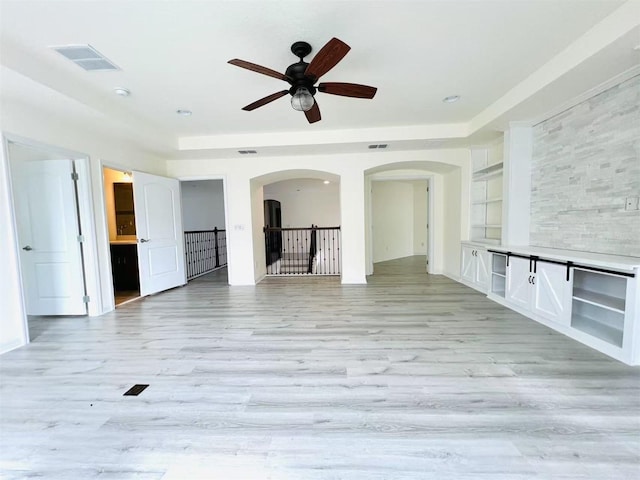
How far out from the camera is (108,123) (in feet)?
11.8

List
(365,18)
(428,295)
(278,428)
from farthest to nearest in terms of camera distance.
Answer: (428,295)
(365,18)
(278,428)

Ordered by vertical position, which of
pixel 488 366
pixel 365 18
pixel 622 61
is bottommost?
pixel 488 366

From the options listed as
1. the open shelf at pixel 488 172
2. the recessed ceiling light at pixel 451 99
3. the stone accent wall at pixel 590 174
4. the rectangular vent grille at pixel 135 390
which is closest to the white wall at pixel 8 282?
the rectangular vent grille at pixel 135 390

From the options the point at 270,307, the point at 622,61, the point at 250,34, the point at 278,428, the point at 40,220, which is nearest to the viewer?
the point at 278,428

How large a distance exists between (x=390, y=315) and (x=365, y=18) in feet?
10.3

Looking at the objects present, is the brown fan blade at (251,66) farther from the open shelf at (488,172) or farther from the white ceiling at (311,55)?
the open shelf at (488,172)

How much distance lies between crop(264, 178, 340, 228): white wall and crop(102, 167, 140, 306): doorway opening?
5155 millimetres

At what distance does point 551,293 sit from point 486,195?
8.69 ft

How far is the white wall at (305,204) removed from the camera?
1047 centimetres

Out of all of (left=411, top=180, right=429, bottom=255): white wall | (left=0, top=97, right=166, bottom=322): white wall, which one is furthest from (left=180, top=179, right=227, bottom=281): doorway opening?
(left=411, top=180, right=429, bottom=255): white wall

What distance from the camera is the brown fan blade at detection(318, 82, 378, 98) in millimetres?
2402

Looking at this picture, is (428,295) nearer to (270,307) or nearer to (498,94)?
(270,307)

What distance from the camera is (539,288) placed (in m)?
3.27

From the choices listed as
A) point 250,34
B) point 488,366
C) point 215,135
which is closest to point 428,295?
point 488,366
